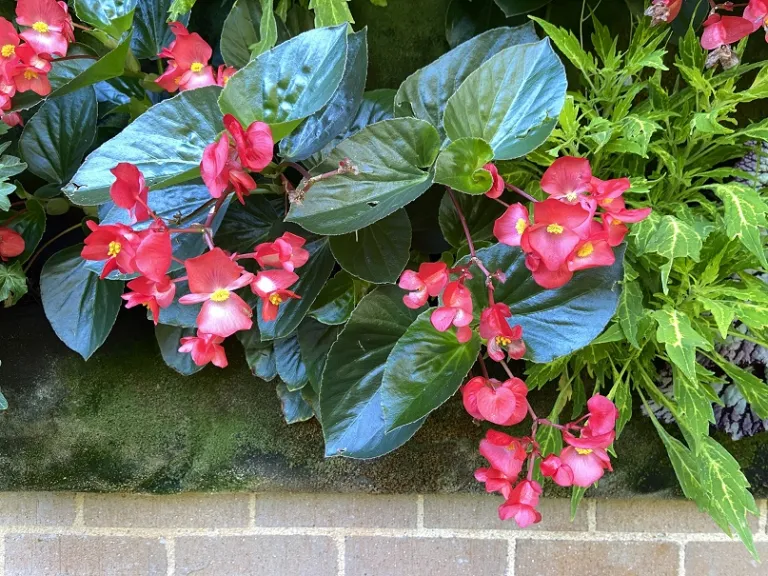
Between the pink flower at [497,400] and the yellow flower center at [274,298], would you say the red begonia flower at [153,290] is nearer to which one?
the yellow flower center at [274,298]

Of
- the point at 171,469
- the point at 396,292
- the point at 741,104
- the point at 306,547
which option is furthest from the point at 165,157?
the point at 741,104

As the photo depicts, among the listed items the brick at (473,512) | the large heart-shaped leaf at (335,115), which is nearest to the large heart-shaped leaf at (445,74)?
the large heart-shaped leaf at (335,115)

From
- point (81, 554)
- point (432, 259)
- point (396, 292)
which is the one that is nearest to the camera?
point (396, 292)

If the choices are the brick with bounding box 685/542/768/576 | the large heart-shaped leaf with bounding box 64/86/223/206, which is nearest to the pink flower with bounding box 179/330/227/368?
the large heart-shaped leaf with bounding box 64/86/223/206

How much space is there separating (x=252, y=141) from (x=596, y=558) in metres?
0.93

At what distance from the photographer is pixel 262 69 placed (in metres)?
0.61

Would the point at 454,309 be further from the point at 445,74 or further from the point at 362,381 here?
the point at 445,74

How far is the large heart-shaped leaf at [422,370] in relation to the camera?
0.64m

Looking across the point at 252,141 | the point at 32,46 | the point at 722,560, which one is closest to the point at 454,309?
the point at 252,141

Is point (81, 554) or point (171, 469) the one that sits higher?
point (171, 469)

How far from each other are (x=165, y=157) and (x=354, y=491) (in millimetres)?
614

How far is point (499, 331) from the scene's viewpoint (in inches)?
23.3

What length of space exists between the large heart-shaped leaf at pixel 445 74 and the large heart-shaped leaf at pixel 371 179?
3.4 inches

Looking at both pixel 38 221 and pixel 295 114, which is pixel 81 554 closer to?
pixel 38 221
